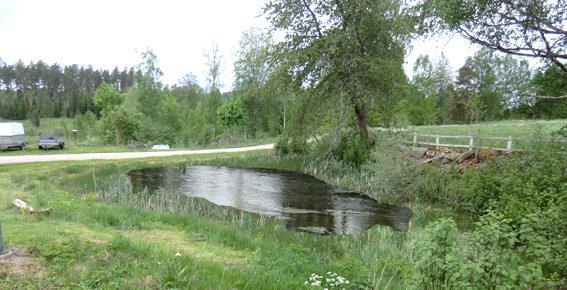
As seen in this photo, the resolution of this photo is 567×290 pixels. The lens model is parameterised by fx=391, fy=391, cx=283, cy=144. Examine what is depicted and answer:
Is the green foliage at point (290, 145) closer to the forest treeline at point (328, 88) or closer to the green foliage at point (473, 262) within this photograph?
the forest treeline at point (328, 88)

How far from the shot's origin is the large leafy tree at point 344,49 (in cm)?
1856

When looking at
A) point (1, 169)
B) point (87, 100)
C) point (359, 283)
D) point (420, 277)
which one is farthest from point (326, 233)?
point (87, 100)

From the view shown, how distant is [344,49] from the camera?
18672mm

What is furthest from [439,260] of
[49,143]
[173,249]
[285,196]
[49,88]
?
[49,88]

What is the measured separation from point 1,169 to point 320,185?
42.1 ft

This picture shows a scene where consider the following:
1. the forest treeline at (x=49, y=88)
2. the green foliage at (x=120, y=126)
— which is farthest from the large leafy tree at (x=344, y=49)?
the forest treeline at (x=49, y=88)

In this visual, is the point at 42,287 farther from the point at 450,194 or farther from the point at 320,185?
the point at 320,185

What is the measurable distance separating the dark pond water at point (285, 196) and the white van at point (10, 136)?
1181 cm

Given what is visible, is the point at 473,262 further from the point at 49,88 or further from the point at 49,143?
the point at 49,88

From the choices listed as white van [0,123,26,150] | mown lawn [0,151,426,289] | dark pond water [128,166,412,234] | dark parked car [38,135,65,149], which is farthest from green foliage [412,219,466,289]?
white van [0,123,26,150]

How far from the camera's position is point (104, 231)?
274 inches

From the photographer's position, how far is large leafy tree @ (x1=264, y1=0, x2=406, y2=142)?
60.9 ft

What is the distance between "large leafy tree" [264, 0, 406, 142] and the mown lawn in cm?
890

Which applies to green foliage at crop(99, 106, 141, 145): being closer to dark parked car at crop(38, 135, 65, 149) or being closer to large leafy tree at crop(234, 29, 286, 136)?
dark parked car at crop(38, 135, 65, 149)
